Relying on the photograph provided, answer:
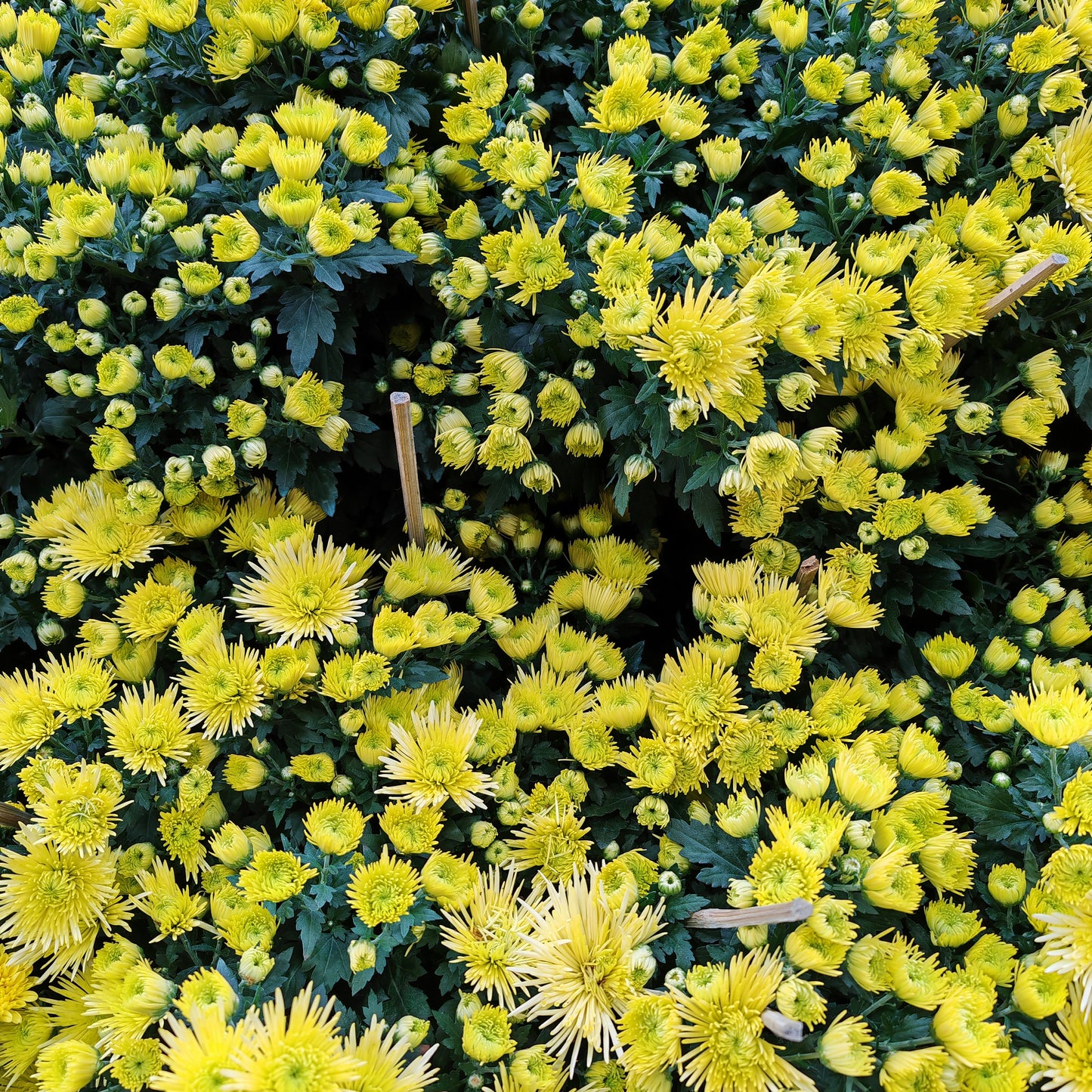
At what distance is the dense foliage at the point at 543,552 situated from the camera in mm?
1377

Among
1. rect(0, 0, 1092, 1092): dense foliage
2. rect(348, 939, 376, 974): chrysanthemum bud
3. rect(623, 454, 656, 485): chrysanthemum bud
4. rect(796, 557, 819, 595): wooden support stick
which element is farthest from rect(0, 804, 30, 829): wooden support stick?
rect(796, 557, 819, 595): wooden support stick

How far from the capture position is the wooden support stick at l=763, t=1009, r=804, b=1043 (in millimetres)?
1192

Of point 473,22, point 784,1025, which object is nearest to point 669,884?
point 784,1025

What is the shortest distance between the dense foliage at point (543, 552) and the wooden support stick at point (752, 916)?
1cm

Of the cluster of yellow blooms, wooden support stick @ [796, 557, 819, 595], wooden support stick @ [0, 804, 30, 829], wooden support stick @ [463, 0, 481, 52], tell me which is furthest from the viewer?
wooden support stick @ [463, 0, 481, 52]

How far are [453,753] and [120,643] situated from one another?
71cm

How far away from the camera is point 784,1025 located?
3.96 ft

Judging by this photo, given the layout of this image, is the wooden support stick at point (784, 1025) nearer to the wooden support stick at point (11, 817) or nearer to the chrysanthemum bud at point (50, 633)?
the wooden support stick at point (11, 817)

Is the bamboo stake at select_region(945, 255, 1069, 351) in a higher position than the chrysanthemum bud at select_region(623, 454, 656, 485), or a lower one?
higher

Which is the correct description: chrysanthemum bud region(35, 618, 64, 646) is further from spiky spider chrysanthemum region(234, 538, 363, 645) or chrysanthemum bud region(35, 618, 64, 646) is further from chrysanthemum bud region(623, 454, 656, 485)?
chrysanthemum bud region(623, 454, 656, 485)

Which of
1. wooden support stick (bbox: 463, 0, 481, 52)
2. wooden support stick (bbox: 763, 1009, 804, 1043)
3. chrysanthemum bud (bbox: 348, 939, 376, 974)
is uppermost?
wooden support stick (bbox: 463, 0, 481, 52)

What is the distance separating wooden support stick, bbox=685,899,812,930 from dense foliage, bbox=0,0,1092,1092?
0.04 ft

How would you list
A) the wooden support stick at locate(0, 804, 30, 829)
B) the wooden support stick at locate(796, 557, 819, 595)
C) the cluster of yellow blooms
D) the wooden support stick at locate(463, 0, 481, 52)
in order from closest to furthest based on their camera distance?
the cluster of yellow blooms < the wooden support stick at locate(0, 804, 30, 829) < the wooden support stick at locate(796, 557, 819, 595) < the wooden support stick at locate(463, 0, 481, 52)

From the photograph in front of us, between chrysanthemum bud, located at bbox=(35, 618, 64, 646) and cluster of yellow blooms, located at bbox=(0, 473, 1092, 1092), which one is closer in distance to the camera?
cluster of yellow blooms, located at bbox=(0, 473, 1092, 1092)
